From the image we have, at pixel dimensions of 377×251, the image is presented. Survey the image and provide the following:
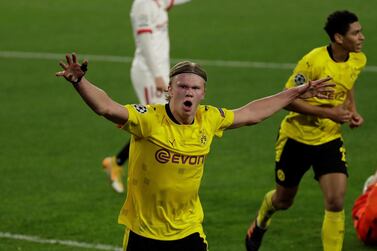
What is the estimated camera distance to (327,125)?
403 inches

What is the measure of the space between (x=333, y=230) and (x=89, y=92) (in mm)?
3411

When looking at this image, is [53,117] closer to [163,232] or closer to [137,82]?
[137,82]

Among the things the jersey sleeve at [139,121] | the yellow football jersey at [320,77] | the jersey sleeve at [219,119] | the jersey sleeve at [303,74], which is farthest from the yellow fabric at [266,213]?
the jersey sleeve at [139,121]

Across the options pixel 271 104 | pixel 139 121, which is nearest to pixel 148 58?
pixel 271 104

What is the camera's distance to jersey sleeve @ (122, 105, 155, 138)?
7.77m

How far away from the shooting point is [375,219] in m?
10.7

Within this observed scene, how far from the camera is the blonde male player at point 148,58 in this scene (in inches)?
517

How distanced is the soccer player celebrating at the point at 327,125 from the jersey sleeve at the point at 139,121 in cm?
226

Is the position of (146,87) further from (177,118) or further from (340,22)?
(177,118)

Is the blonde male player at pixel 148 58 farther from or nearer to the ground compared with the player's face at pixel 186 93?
farther from the ground

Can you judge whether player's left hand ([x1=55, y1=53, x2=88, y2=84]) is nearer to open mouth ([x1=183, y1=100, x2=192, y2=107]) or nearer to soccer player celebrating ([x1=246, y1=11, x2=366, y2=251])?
open mouth ([x1=183, y1=100, x2=192, y2=107])

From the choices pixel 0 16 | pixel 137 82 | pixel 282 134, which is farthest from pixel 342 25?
pixel 0 16

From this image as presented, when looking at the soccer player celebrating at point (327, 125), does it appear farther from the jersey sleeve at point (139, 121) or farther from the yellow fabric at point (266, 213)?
the jersey sleeve at point (139, 121)

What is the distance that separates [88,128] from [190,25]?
9.80 meters
